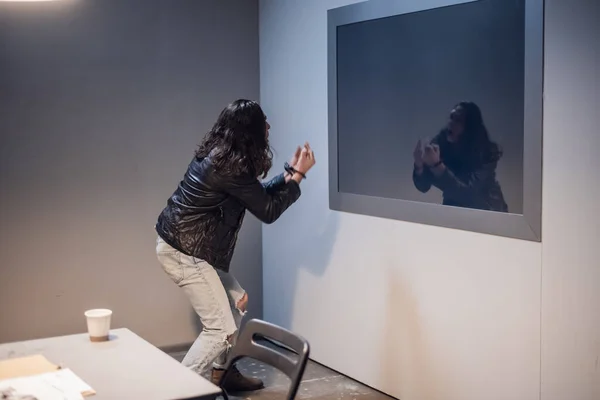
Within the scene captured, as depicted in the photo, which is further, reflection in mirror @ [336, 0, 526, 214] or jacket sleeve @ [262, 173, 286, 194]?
jacket sleeve @ [262, 173, 286, 194]

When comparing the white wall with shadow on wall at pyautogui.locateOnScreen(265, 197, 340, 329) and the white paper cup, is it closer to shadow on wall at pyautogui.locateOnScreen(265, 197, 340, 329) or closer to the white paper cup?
shadow on wall at pyautogui.locateOnScreen(265, 197, 340, 329)

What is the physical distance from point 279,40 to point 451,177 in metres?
1.61

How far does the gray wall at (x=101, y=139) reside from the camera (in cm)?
395

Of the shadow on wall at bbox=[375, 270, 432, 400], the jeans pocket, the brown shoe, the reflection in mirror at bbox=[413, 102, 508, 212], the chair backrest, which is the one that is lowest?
the brown shoe

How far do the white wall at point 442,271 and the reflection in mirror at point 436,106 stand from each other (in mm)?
151

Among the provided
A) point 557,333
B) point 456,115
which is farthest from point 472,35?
point 557,333

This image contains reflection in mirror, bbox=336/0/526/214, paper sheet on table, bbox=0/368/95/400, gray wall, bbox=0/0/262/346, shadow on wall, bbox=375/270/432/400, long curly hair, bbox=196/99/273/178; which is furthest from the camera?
gray wall, bbox=0/0/262/346

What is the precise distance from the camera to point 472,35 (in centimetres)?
303

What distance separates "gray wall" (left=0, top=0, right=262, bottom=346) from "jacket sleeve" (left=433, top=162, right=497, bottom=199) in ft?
5.52

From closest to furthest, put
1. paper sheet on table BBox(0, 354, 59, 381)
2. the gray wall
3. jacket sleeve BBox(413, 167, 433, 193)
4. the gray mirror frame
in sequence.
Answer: paper sheet on table BBox(0, 354, 59, 381)
the gray mirror frame
jacket sleeve BBox(413, 167, 433, 193)
the gray wall

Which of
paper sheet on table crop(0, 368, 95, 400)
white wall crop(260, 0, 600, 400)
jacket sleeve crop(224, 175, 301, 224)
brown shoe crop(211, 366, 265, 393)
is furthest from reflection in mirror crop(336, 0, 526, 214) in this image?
paper sheet on table crop(0, 368, 95, 400)

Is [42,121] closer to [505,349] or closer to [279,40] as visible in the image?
Answer: [279,40]

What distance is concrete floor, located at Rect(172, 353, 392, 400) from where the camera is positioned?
367cm

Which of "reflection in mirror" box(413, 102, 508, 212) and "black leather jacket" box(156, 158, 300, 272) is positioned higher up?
"reflection in mirror" box(413, 102, 508, 212)
